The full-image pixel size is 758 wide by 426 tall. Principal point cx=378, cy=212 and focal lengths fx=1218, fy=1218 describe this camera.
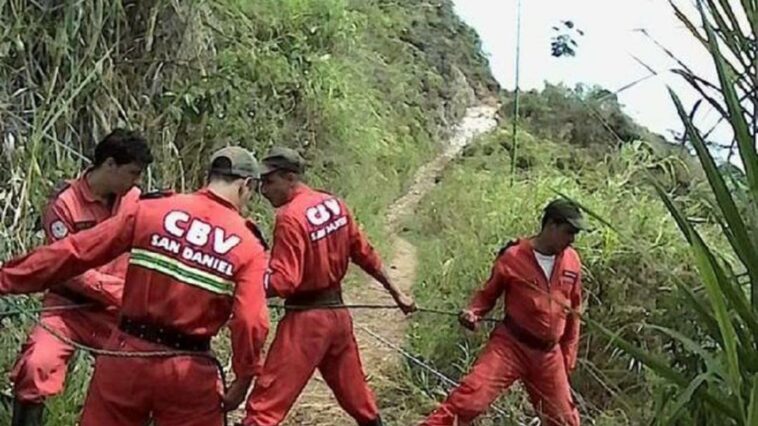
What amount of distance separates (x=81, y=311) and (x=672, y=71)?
12.6ft

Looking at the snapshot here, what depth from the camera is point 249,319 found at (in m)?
4.16

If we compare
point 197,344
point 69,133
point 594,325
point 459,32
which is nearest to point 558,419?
point 197,344

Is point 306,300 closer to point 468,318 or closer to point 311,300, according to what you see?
point 311,300

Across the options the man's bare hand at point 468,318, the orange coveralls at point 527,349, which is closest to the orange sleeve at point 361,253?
the man's bare hand at point 468,318

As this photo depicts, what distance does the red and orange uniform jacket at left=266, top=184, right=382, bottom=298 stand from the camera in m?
5.38

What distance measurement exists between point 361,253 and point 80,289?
1363mm

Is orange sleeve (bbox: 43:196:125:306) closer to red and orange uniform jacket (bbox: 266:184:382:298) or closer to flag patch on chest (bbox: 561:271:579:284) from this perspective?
red and orange uniform jacket (bbox: 266:184:382:298)

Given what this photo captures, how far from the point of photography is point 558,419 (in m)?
5.80

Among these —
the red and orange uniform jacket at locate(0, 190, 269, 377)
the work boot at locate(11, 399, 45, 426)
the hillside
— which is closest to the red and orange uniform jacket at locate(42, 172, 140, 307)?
the work boot at locate(11, 399, 45, 426)

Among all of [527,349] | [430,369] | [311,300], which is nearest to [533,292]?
[527,349]

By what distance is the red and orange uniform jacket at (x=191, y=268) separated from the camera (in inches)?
164

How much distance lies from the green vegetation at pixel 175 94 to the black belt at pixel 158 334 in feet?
4.65

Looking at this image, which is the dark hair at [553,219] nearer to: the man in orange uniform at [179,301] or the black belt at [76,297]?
the man in orange uniform at [179,301]

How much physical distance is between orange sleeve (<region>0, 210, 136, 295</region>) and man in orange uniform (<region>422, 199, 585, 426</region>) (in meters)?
2.20
